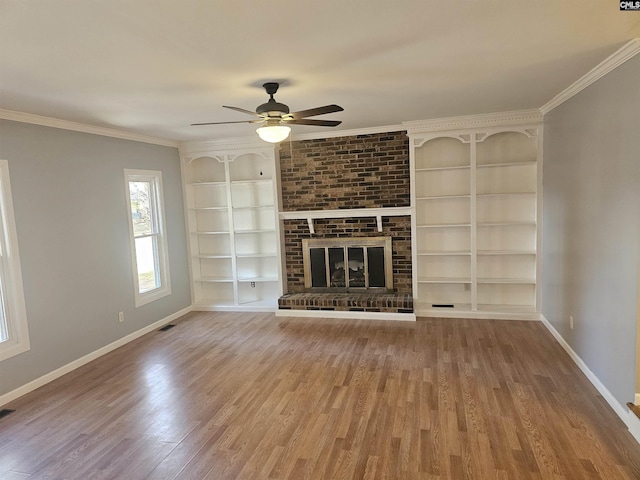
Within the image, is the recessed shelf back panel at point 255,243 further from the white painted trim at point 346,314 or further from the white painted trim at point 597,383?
the white painted trim at point 597,383

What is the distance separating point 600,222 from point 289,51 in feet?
8.94

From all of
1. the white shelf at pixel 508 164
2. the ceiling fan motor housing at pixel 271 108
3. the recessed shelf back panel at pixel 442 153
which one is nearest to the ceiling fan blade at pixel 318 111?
the ceiling fan motor housing at pixel 271 108

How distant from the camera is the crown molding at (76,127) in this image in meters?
3.68

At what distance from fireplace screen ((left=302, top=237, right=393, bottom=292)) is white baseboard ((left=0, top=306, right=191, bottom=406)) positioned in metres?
2.21

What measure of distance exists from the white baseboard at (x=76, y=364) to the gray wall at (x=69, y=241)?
5cm

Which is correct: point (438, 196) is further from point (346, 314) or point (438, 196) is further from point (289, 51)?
point (289, 51)

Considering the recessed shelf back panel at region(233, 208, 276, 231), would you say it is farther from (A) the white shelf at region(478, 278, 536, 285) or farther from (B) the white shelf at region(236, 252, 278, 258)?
(A) the white shelf at region(478, 278, 536, 285)

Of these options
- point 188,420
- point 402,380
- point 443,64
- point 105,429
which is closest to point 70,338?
point 105,429

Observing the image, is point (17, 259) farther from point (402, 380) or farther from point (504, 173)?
point (504, 173)

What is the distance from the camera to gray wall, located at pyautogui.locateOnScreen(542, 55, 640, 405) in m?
2.75

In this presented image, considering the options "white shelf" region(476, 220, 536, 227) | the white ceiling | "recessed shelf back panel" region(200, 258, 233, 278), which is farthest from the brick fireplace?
the white ceiling

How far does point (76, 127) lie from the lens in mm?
4332

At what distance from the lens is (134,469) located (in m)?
2.61

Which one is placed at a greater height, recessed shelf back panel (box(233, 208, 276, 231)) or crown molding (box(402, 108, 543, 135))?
crown molding (box(402, 108, 543, 135))
